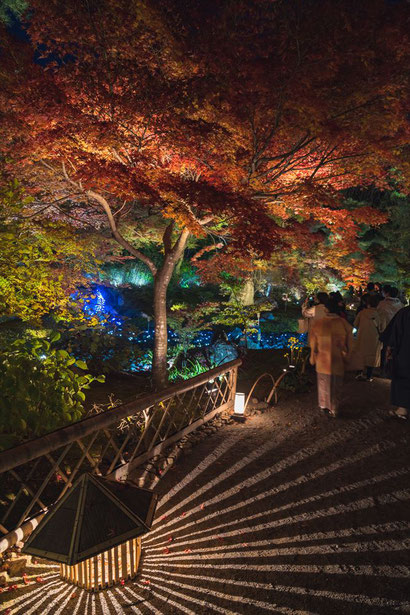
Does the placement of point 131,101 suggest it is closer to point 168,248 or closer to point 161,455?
point 168,248

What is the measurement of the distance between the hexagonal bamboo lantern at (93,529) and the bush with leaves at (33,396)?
121 centimetres

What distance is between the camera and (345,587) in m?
2.64

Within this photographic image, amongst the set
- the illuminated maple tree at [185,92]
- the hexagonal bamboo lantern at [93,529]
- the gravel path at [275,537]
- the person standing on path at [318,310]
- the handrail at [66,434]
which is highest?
the illuminated maple tree at [185,92]

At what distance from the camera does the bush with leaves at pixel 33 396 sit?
3.59 meters

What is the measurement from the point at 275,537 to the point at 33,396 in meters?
2.65

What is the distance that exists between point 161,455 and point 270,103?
6.26 m

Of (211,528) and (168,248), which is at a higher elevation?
(168,248)

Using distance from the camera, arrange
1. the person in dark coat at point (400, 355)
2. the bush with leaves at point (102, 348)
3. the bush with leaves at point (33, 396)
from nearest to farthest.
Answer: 1. the bush with leaves at point (33, 396)
2. the person in dark coat at point (400, 355)
3. the bush with leaves at point (102, 348)

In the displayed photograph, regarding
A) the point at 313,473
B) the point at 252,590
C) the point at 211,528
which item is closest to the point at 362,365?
the point at 313,473

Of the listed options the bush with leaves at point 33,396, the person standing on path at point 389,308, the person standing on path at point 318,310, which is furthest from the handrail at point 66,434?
the person standing on path at point 389,308

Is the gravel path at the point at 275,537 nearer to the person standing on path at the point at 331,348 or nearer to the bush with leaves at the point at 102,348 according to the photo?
the person standing on path at the point at 331,348

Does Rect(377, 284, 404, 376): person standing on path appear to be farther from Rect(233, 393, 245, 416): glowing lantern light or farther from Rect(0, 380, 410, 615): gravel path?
Rect(233, 393, 245, 416): glowing lantern light

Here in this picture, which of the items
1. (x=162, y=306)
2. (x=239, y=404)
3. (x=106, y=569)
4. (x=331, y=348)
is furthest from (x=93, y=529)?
(x=162, y=306)

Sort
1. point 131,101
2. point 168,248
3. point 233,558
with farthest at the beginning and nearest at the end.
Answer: point 168,248, point 131,101, point 233,558
